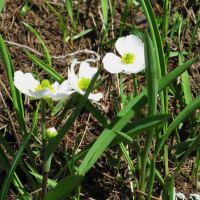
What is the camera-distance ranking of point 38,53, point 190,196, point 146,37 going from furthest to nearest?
point 38,53 → point 190,196 → point 146,37

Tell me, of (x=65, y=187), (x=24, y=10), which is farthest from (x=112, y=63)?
(x=24, y=10)

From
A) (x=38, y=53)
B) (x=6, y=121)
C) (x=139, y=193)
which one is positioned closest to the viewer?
(x=139, y=193)

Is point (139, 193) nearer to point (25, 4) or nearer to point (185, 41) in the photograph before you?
point (185, 41)

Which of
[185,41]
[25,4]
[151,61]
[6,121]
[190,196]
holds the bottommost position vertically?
[190,196]

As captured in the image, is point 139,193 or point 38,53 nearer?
point 139,193

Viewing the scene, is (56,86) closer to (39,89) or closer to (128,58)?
(39,89)

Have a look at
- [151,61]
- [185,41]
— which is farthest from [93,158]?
[185,41]

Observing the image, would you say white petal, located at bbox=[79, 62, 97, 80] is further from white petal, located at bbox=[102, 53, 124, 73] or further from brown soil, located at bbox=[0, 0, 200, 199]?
brown soil, located at bbox=[0, 0, 200, 199]
